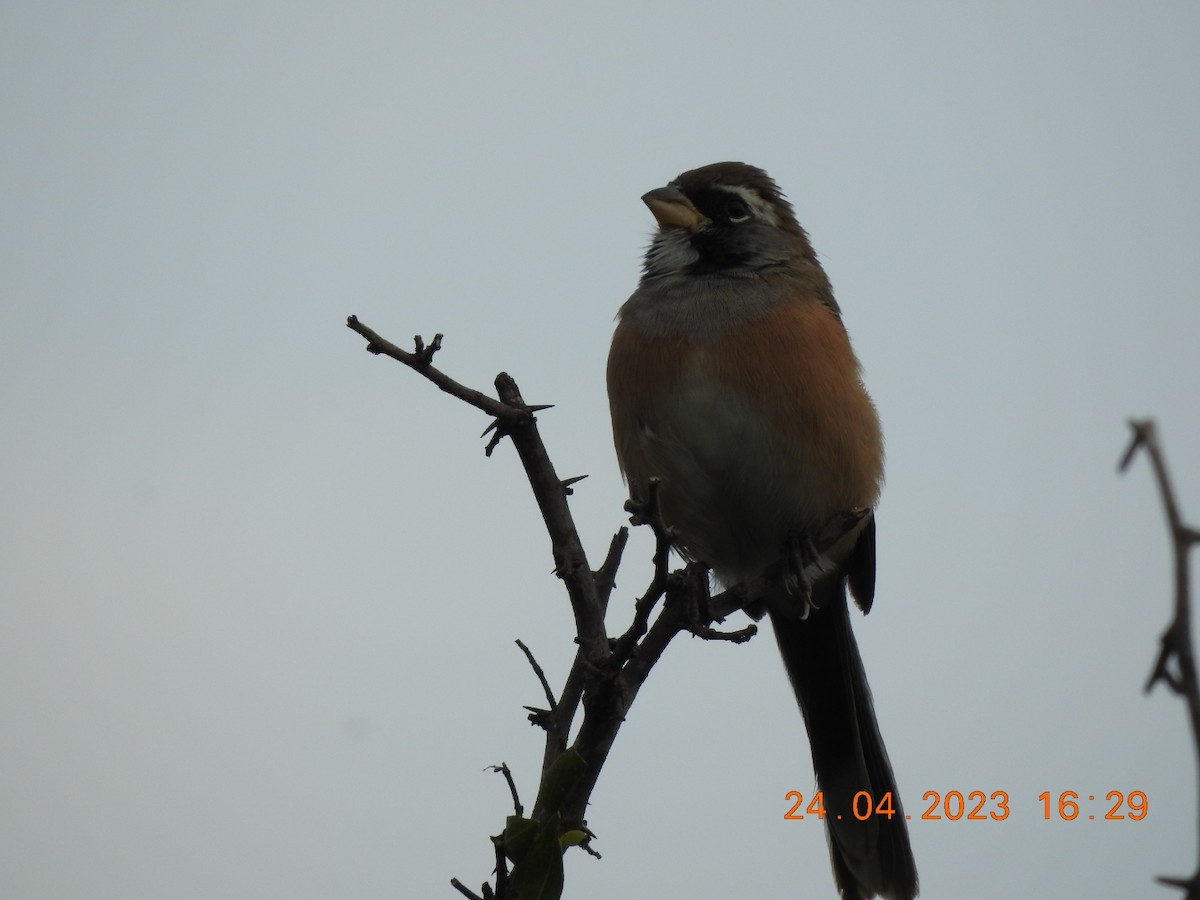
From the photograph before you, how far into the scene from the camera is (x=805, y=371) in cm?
589

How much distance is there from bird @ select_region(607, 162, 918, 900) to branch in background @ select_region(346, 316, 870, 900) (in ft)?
5.64

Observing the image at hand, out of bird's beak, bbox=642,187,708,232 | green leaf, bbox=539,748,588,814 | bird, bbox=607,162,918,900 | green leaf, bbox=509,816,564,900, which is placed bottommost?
green leaf, bbox=509,816,564,900

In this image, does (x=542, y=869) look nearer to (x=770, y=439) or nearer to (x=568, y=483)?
(x=568, y=483)

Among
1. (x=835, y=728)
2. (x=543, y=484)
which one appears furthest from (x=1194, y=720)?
(x=835, y=728)

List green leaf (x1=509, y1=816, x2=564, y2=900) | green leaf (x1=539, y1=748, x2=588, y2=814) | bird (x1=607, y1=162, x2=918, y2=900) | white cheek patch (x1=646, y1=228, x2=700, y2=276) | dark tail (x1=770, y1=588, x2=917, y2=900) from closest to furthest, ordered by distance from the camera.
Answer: green leaf (x1=509, y1=816, x2=564, y2=900)
green leaf (x1=539, y1=748, x2=588, y2=814)
bird (x1=607, y1=162, x2=918, y2=900)
dark tail (x1=770, y1=588, x2=917, y2=900)
white cheek patch (x1=646, y1=228, x2=700, y2=276)

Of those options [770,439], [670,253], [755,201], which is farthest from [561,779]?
[755,201]

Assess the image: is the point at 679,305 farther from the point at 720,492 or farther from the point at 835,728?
the point at 835,728

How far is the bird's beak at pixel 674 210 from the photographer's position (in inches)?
263

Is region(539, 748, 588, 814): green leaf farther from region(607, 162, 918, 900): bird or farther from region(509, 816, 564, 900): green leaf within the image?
region(607, 162, 918, 900): bird

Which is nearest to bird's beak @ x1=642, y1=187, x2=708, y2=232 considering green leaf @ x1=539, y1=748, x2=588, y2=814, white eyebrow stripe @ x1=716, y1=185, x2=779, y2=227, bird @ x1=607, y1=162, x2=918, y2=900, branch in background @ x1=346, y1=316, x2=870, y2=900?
bird @ x1=607, y1=162, x2=918, y2=900

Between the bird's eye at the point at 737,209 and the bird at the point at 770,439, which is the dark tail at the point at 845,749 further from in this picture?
the bird's eye at the point at 737,209

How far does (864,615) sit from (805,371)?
5.46 feet

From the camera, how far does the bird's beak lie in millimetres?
6672

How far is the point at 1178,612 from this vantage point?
1.05 m
